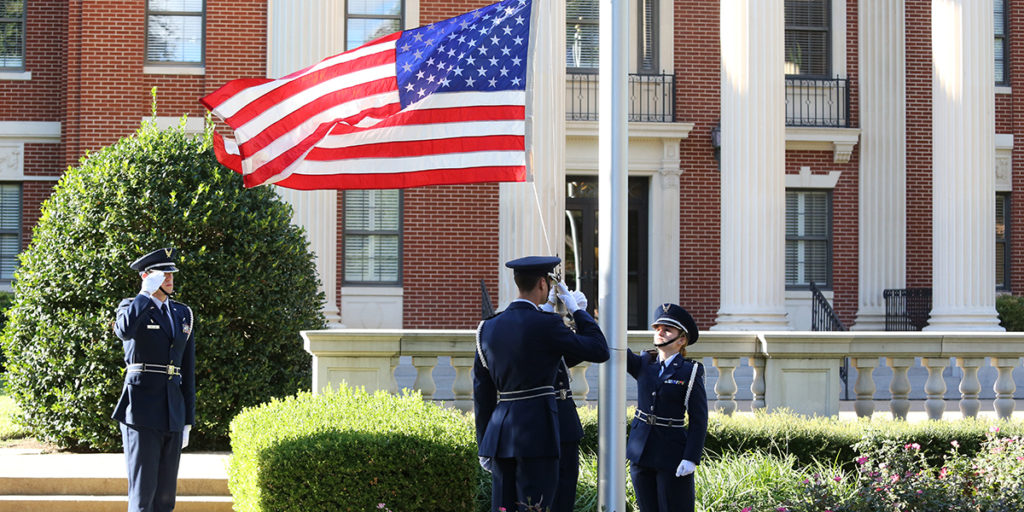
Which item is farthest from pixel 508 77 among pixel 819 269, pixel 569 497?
pixel 819 269

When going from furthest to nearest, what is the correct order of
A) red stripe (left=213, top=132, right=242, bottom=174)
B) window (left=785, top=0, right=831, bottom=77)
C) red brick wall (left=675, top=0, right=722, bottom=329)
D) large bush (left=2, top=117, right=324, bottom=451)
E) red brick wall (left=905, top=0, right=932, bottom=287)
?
1. window (left=785, top=0, right=831, bottom=77)
2. red brick wall (left=905, top=0, right=932, bottom=287)
3. red brick wall (left=675, top=0, right=722, bottom=329)
4. large bush (left=2, top=117, right=324, bottom=451)
5. red stripe (left=213, top=132, right=242, bottom=174)

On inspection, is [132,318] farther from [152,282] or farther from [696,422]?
[696,422]

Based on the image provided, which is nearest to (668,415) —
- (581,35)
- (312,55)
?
(312,55)

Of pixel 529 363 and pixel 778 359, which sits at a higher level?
pixel 529 363

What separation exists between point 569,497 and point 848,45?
16.1 m

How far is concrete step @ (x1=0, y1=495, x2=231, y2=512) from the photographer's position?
7934mm

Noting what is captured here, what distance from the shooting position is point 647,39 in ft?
64.2

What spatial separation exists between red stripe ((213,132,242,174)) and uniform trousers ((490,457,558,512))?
311cm

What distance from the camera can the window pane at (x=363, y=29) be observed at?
61.3ft

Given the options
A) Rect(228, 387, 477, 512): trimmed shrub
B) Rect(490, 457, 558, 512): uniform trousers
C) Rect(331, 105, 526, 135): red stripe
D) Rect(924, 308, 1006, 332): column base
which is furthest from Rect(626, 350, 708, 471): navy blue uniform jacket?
Rect(924, 308, 1006, 332): column base

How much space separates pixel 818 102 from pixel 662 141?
308 cm

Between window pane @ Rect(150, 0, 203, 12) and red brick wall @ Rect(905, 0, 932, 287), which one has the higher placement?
window pane @ Rect(150, 0, 203, 12)

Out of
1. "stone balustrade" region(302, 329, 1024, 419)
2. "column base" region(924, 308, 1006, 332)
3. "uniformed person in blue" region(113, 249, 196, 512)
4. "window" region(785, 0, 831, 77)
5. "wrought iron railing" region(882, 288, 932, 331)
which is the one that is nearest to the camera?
"uniformed person in blue" region(113, 249, 196, 512)

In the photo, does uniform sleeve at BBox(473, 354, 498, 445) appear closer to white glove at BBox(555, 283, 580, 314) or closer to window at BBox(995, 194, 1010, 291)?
white glove at BBox(555, 283, 580, 314)
